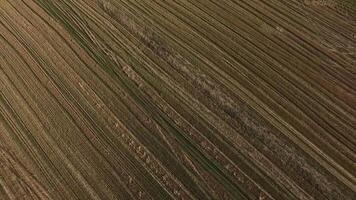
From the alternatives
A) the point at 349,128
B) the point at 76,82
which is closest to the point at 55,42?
the point at 76,82

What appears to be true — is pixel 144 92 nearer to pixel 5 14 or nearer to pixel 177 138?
pixel 177 138

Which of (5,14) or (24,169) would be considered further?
(5,14)

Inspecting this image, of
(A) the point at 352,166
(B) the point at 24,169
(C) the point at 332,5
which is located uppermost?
(C) the point at 332,5

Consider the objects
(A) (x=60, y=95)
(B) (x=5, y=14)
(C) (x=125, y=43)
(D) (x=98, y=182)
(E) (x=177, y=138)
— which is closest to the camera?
(D) (x=98, y=182)

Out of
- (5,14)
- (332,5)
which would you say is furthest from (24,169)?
(332,5)

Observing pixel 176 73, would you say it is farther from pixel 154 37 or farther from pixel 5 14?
pixel 5 14

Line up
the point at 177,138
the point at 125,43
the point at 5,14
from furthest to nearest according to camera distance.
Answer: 1. the point at 5,14
2. the point at 125,43
3. the point at 177,138

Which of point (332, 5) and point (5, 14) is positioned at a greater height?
point (332, 5)
